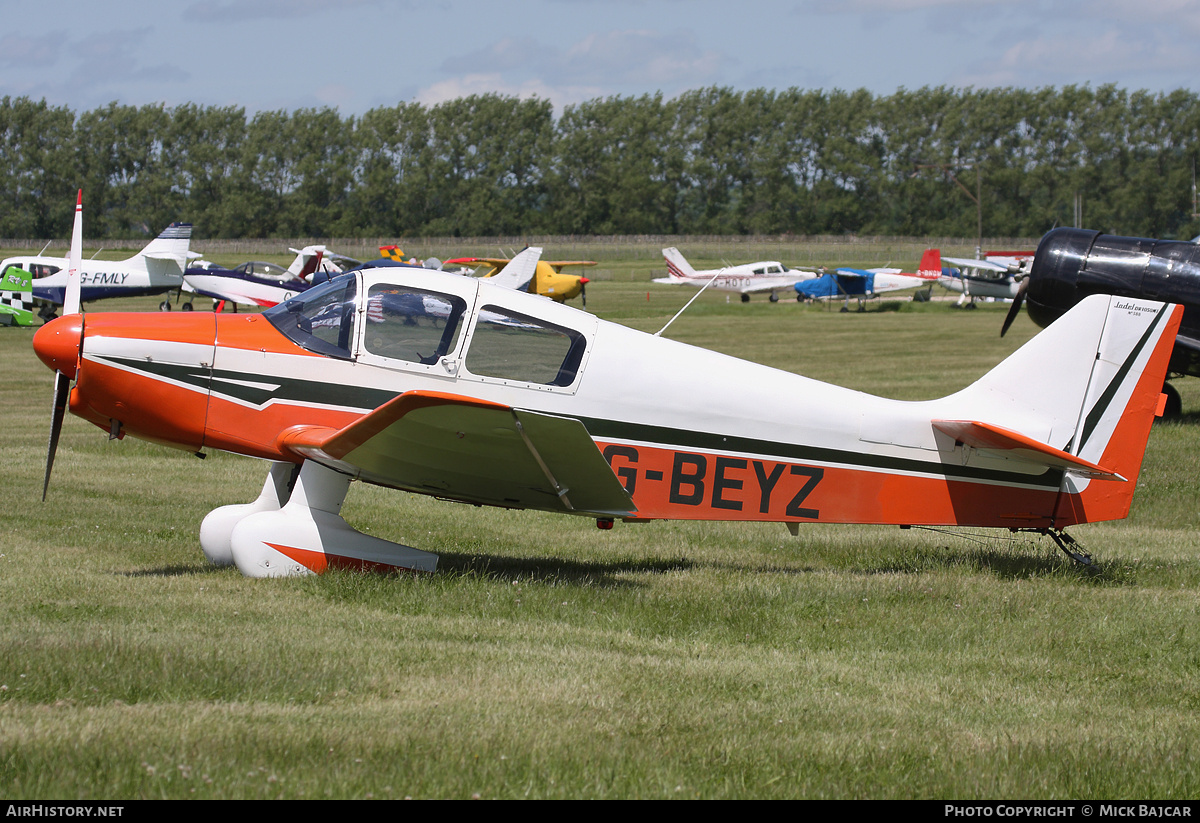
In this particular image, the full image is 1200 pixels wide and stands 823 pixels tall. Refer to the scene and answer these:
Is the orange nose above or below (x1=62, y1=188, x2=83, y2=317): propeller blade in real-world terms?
below

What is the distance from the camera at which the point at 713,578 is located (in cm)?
747

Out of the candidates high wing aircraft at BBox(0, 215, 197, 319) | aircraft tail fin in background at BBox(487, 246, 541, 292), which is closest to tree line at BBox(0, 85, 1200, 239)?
high wing aircraft at BBox(0, 215, 197, 319)

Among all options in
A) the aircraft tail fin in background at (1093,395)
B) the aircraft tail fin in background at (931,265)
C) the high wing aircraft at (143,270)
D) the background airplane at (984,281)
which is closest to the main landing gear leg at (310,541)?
the aircraft tail fin in background at (1093,395)

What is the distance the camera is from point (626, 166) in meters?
123

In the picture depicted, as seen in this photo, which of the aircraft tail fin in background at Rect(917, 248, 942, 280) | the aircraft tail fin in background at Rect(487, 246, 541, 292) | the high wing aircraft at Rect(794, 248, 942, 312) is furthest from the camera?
the aircraft tail fin in background at Rect(917, 248, 942, 280)

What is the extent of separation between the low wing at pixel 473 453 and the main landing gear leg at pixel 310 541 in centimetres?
28

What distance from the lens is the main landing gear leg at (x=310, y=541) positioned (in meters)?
6.86

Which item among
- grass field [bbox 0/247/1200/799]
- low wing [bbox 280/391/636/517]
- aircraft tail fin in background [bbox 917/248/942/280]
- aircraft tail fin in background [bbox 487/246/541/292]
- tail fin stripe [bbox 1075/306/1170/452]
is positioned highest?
aircraft tail fin in background [bbox 917/248/942/280]

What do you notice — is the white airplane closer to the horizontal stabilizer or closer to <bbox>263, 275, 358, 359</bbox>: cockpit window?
the horizontal stabilizer

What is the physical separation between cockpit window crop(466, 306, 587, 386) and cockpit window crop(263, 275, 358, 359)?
2.73ft

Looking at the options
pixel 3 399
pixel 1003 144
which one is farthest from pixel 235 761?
pixel 1003 144

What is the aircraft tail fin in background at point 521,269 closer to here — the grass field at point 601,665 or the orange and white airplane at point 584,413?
the grass field at point 601,665

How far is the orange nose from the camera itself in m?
6.69

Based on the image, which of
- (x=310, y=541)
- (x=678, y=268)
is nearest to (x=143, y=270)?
(x=678, y=268)
